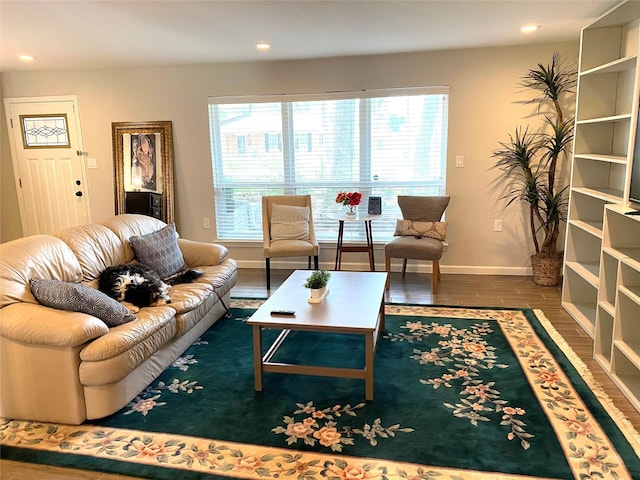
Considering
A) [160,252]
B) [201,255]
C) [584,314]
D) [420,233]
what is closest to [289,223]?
[201,255]

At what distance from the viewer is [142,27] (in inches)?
140

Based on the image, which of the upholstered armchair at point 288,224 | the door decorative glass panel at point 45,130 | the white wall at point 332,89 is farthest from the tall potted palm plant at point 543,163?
the door decorative glass panel at point 45,130

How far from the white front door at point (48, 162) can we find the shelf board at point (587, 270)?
5364 mm

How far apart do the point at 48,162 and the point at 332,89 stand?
3648 millimetres

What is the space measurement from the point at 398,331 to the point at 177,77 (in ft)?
12.6

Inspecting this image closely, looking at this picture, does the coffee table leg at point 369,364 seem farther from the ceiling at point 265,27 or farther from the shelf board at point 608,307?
the ceiling at point 265,27

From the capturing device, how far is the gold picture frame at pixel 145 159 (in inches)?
211

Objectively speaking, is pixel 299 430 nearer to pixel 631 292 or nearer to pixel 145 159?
pixel 631 292

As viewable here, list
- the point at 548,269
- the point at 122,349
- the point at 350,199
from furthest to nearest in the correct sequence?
the point at 350,199
the point at 548,269
the point at 122,349

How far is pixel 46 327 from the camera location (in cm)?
222

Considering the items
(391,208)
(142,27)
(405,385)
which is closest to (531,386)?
(405,385)

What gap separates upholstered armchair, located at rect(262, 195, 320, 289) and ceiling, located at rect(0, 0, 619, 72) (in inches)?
58.8

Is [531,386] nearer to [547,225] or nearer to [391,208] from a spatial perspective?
[547,225]

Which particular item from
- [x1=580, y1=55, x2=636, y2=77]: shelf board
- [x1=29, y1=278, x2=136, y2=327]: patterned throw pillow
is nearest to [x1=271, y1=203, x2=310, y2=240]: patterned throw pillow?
[x1=29, y1=278, x2=136, y2=327]: patterned throw pillow
